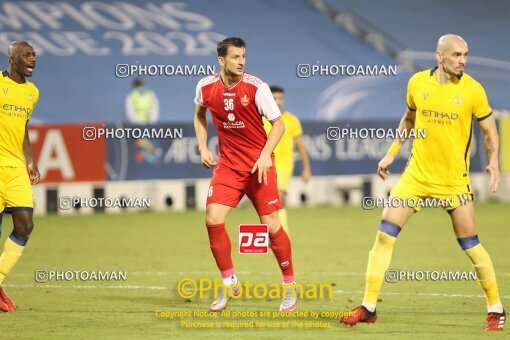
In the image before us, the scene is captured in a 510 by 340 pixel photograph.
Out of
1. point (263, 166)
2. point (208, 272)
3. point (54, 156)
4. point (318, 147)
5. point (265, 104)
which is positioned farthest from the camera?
point (318, 147)

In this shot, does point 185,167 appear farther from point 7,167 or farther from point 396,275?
point 7,167

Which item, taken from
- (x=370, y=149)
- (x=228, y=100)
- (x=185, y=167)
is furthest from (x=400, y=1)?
(x=228, y=100)

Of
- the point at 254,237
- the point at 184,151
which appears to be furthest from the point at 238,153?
the point at 184,151

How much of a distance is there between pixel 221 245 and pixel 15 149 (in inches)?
Result: 84.2

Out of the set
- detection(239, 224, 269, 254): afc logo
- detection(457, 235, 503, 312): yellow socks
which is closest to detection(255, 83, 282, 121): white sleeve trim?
detection(239, 224, 269, 254): afc logo

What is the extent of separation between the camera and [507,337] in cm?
815

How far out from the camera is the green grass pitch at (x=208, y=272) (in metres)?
8.73

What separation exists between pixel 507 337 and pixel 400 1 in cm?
2520

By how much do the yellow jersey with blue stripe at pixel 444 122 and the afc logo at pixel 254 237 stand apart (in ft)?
5.31

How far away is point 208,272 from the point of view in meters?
12.8

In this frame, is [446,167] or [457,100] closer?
[457,100]

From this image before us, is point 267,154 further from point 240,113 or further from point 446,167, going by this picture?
point 446,167

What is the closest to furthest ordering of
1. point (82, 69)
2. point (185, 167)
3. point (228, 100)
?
point (228, 100)
point (185, 167)
point (82, 69)

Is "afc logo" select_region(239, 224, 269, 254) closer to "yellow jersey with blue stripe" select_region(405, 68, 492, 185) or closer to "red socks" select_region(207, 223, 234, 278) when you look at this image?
"red socks" select_region(207, 223, 234, 278)
